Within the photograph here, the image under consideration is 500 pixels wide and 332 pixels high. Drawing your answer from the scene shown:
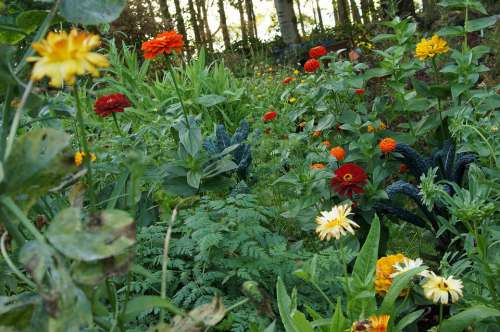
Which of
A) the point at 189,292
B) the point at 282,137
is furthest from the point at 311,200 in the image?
the point at 282,137

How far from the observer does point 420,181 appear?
7.27 feet

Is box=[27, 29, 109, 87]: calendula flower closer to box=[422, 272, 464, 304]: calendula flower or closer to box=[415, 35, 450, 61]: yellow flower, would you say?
box=[422, 272, 464, 304]: calendula flower

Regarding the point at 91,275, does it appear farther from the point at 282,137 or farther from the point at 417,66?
the point at 282,137

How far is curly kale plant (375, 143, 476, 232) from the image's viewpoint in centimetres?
211

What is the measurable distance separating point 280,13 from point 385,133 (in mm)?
7454

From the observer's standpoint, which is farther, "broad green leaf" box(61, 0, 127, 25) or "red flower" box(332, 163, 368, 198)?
"red flower" box(332, 163, 368, 198)

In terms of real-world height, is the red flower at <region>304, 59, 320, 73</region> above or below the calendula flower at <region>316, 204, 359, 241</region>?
above

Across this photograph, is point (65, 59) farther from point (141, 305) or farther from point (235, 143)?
point (235, 143)

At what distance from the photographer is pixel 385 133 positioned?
8.63ft

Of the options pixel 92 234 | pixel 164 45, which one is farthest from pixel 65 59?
pixel 164 45

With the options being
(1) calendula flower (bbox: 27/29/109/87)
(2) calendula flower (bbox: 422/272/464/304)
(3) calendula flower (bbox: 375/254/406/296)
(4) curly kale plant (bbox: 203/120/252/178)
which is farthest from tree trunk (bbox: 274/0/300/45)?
(1) calendula flower (bbox: 27/29/109/87)

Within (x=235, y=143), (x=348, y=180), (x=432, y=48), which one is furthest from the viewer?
(x=235, y=143)

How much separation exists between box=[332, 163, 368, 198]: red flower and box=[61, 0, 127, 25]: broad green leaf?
1.25 metres

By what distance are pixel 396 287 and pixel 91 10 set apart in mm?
880
